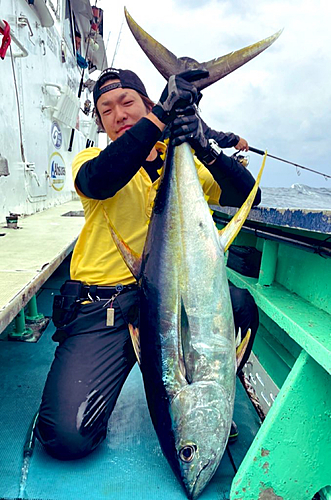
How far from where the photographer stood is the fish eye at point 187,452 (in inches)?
51.1

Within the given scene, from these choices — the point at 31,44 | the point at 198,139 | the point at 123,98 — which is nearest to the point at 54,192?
the point at 31,44

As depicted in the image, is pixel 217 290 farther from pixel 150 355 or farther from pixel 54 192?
pixel 54 192

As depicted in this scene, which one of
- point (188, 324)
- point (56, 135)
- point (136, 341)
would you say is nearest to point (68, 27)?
point (56, 135)

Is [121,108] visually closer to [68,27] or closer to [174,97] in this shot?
[174,97]

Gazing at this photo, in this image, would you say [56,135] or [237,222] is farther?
[56,135]

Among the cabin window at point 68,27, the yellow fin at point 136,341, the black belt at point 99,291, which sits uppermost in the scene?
the cabin window at point 68,27

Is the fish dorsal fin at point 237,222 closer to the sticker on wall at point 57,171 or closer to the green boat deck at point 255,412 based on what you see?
the green boat deck at point 255,412

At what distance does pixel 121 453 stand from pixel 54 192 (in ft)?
15.3

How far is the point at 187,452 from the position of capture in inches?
51.3

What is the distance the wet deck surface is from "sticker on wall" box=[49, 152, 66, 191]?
12.9ft

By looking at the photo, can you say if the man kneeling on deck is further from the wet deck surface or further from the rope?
the rope

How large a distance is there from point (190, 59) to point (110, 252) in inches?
39.4

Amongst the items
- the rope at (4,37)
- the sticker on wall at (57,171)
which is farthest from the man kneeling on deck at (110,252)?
the sticker on wall at (57,171)

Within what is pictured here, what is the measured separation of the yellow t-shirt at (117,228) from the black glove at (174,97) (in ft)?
1.51
